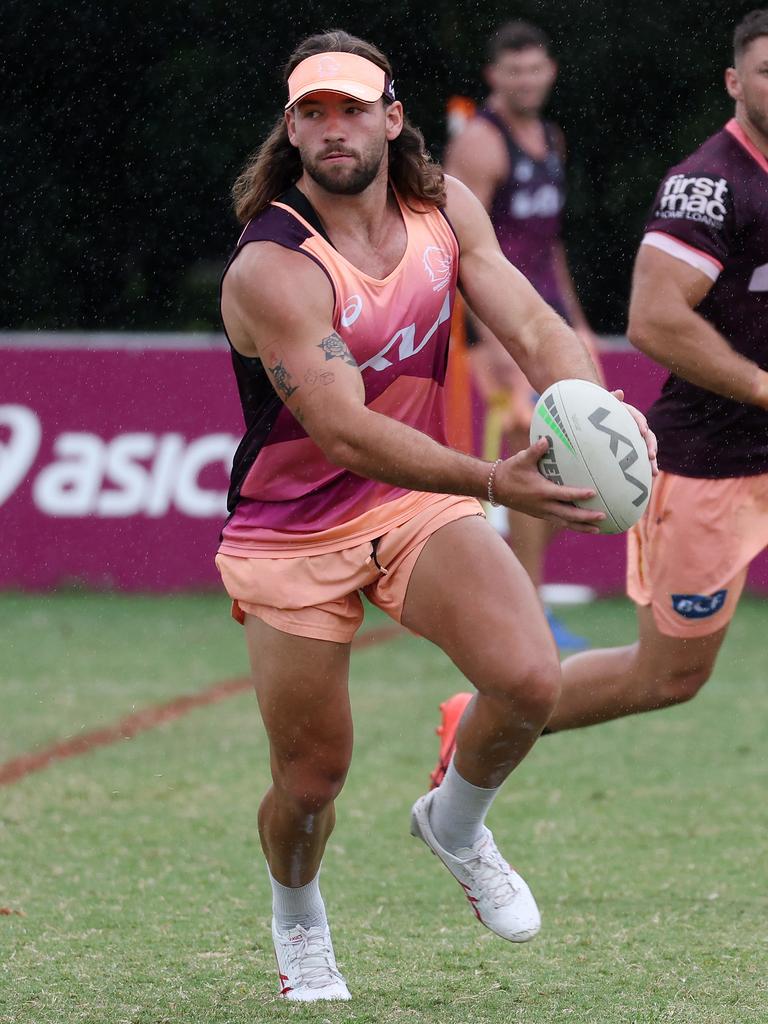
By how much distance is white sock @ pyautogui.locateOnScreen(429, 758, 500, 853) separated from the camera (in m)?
4.44

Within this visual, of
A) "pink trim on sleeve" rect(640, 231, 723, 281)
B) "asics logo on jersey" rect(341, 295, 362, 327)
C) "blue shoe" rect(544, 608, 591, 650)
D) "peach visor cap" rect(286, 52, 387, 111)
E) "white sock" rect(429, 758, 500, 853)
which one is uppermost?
"peach visor cap" rect(286, 52, 387, 111)

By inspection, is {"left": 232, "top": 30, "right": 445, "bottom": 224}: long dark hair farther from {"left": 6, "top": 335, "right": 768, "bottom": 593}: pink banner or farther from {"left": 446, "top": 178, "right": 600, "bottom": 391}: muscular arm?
{"left": 6, "top": 335, "right": 768, "bottom": 593}: pink banner

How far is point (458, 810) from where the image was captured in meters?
4.46

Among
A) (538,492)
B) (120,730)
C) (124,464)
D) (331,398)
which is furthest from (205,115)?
(538,492)

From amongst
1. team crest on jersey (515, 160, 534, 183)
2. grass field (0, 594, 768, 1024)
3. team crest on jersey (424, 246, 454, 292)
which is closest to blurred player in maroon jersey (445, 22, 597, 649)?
team crest on jersey (515, 160, 534, 183)

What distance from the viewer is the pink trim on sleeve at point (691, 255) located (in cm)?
526

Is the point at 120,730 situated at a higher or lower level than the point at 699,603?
lower

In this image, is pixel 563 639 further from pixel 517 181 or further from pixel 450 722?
pixel 450 722

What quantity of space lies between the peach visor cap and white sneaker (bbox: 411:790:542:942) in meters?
1.83

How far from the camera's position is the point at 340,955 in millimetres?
4742

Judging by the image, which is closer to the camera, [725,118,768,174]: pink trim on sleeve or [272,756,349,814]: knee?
[272,756,349,814]: knee

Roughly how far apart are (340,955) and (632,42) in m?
11.2

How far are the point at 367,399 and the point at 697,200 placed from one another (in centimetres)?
151

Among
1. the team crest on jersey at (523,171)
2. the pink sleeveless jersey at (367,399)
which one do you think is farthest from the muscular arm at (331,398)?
the team crest on jersey at (523,171)
